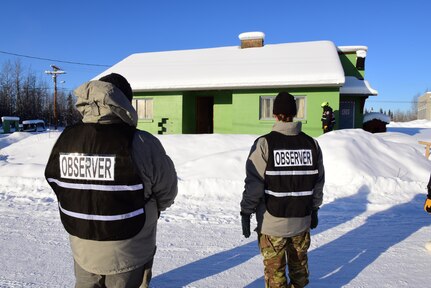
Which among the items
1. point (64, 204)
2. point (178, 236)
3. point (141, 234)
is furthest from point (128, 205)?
point (178, 236)

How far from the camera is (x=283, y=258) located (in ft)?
8.69

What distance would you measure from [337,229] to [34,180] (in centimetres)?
721

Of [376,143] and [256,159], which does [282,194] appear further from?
[376,143]

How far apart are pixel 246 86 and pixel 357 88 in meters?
5.47

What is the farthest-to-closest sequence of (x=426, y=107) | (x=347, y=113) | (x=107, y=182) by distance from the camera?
(x=426, y=107) → (x=347, y=113) → (x=107, y=182)

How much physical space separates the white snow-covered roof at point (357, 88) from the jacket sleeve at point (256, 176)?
1354 cm

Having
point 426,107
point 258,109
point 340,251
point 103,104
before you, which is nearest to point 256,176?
point 103,104

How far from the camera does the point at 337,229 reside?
507cm

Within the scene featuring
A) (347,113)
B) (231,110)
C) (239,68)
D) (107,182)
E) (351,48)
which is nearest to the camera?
(107,182)

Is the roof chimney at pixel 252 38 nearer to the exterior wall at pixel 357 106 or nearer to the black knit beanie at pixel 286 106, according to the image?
the exterior wall at pixel 357 106

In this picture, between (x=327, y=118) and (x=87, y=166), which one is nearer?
(x=87, y=166)

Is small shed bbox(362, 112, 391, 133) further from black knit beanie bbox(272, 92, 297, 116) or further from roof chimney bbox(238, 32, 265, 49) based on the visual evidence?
black knit beanie bbox(272, 92, 297, 116)

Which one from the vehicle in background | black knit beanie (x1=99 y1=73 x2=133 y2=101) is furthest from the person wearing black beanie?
the vehicle in background

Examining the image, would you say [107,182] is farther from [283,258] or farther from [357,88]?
[357,88]
